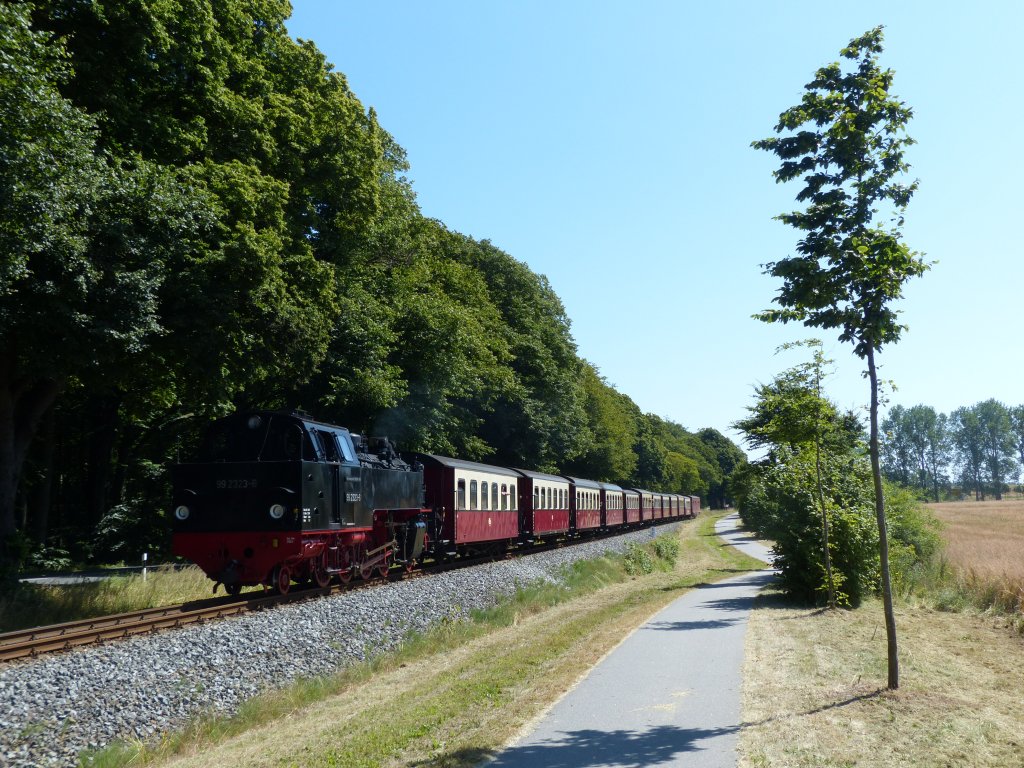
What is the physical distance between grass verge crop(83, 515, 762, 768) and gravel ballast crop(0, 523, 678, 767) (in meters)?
0.28

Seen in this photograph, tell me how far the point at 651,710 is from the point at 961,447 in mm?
167218

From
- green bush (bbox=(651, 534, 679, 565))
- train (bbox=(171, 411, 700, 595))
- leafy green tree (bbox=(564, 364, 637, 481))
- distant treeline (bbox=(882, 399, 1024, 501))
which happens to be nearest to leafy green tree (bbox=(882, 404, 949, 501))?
distant treeline (bbox=(882, 399, 1024, 501))

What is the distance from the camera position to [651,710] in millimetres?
8227

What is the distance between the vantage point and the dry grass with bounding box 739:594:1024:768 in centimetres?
681

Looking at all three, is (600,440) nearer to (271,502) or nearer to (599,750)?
(271,502)

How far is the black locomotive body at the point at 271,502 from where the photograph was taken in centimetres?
1412

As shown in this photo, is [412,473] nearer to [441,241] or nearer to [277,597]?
[277,597]

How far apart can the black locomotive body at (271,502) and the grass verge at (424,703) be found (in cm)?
263

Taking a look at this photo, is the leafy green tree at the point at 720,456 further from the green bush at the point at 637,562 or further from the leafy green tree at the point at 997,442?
the green bush at the point at 637,562

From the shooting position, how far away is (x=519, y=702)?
884 centimetres

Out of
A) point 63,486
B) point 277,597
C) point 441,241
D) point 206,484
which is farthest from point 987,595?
point 63,486

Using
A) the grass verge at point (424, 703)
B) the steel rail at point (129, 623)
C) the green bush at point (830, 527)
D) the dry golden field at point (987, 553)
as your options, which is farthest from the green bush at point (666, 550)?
the steel rail at point (129, 623)

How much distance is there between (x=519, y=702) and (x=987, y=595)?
1460cm

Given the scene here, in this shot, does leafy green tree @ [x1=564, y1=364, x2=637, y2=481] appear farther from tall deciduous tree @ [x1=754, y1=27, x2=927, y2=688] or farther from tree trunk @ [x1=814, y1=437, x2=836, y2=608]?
tall deciduous tree @ [x1=754, y1=27, x2=927, y2=688]
